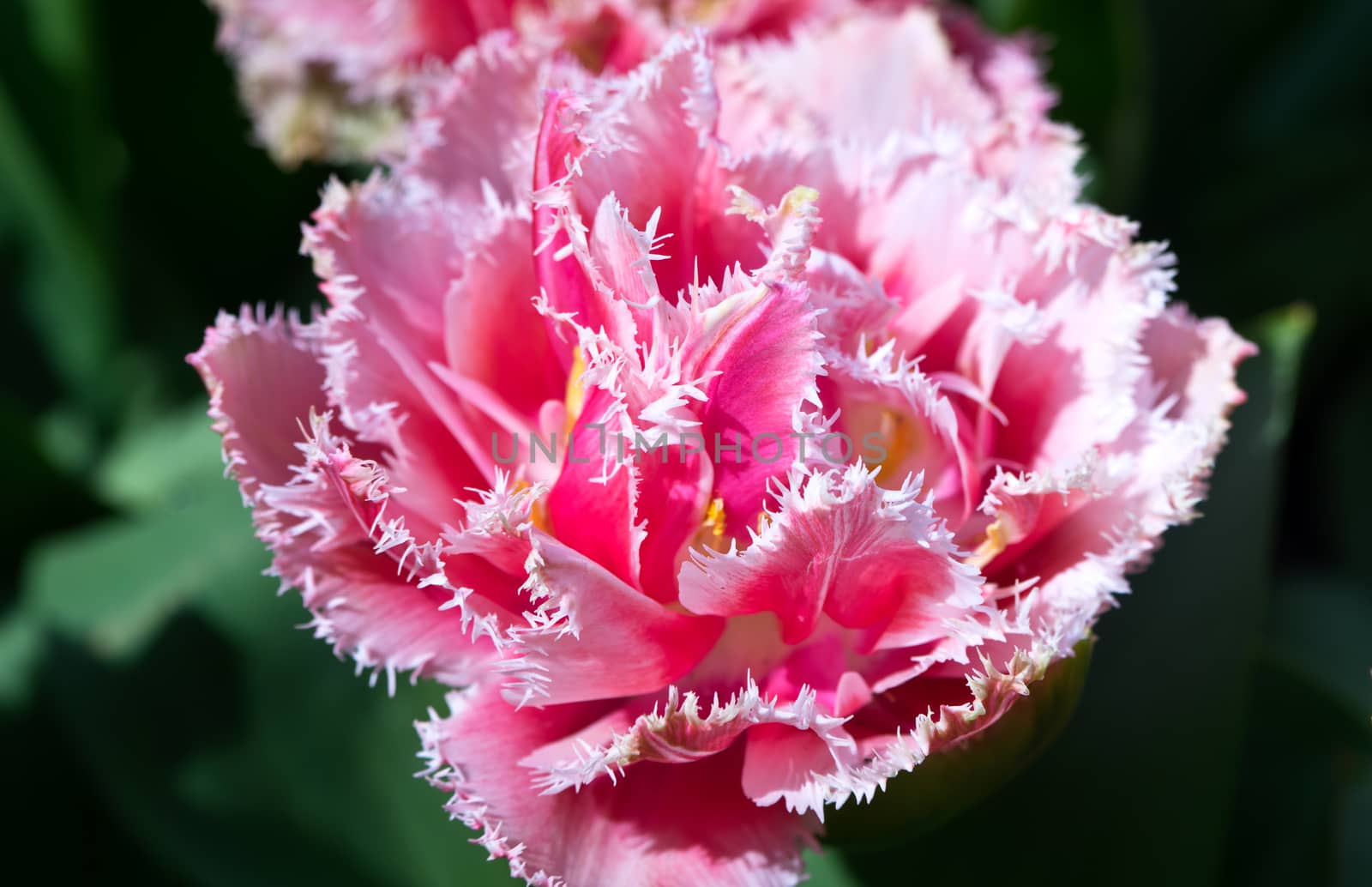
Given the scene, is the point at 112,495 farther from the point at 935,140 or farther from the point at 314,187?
the point at 935,140

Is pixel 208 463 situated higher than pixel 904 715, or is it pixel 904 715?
pixel 208 463

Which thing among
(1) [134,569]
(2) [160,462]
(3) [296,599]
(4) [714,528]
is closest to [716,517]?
(4) [714,528]

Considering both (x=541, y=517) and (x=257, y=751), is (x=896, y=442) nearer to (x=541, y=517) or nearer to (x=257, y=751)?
(x=541, y=517)

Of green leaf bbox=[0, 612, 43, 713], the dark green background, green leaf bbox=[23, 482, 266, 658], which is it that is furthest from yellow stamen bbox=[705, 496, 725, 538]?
green leaf bbox=[0, 612, 43, 713]

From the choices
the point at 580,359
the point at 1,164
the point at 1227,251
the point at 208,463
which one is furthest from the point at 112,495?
the point at 1227,251

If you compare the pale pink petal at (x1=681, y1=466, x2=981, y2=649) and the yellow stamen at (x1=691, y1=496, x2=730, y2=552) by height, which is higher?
the yellow stamen at (x1=691, y1=496, x2=730, y2=552)

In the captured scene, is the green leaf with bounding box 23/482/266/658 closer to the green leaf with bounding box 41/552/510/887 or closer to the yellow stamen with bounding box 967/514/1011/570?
the green leaf with bounding box 41/552/510/887
